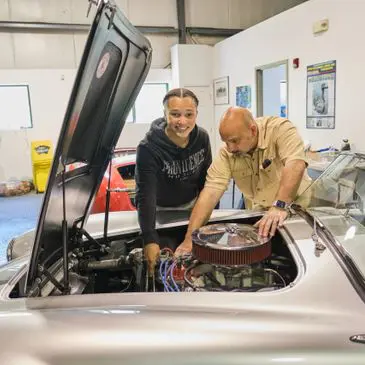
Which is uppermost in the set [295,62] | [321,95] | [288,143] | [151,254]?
[295,62]

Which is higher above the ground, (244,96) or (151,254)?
(244,96)

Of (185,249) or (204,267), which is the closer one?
(204,267)

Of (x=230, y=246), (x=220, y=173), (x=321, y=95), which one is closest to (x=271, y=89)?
(x=321, y=95)

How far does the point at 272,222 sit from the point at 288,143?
65 centimetres

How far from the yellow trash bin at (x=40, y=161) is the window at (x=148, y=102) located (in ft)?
7.28

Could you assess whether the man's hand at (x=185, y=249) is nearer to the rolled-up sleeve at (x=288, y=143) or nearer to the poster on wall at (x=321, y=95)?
the rolled-up sleeve at (x=288, y=143)

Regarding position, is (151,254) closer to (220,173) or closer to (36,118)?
(220,173)

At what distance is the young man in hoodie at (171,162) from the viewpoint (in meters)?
2.02

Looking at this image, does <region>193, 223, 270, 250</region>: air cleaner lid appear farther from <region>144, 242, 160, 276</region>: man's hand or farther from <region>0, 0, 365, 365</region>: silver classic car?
<region>144, 242, 160, 276</region>: man's hand

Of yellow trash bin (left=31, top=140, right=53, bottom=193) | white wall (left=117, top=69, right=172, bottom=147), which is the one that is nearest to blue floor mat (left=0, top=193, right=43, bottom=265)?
yellow trash bin (left=31, top=140, right=53, bottom=193)

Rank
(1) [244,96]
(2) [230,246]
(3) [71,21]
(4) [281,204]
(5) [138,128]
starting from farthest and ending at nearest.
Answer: (5) [138,128], (3) [71,21], (1) [244,96], (4) [281,204], (2) [230,246]

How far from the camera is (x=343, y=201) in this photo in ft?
5.69

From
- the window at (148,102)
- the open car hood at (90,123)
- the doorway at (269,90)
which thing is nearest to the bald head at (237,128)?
the open car hood at (90,123)

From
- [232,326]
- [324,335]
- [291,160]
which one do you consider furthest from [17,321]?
[291,160]
